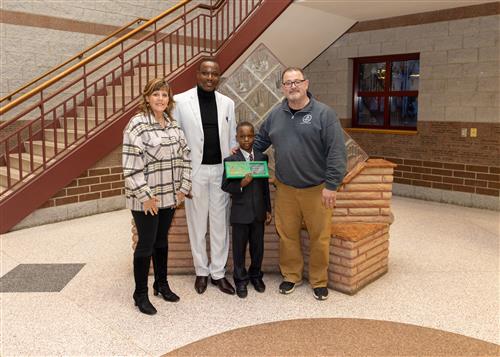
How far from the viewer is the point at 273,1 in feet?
18.7

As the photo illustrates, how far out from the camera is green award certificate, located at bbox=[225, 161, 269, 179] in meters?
2.95

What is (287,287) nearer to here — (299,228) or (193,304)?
(299,228)

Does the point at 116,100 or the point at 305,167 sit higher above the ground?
the point at 116,100

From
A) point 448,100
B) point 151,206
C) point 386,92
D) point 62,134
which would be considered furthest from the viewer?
point 386,92

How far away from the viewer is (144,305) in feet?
9.42

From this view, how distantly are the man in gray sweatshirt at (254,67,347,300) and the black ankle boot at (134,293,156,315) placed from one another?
929 millimetres

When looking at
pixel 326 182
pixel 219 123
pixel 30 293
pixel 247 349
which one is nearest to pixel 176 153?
pixel 219 123

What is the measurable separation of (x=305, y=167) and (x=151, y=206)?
3.40ft

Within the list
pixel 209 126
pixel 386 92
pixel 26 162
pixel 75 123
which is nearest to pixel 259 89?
pixel 209 126

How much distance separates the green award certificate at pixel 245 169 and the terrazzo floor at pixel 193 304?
88 cm

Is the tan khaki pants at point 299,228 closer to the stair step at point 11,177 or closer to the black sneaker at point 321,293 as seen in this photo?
the black sneaker at point 321,293

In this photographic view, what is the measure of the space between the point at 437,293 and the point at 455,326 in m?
0.52

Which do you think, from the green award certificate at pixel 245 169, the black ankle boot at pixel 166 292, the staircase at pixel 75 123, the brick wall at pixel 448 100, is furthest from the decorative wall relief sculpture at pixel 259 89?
the brick wall at pixel 448 100

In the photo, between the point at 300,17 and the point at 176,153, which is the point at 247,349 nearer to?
the point at 176,153
